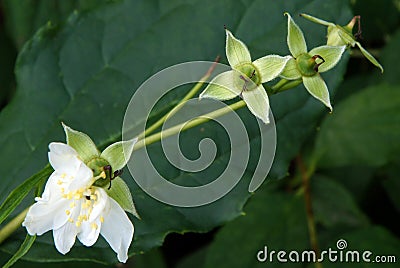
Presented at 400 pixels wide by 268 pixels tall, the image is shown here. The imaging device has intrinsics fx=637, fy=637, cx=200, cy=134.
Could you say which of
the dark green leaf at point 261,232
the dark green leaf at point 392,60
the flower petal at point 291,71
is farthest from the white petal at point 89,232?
the dark green leaf at point 392,60

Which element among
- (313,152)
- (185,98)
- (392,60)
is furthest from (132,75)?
(392,60)

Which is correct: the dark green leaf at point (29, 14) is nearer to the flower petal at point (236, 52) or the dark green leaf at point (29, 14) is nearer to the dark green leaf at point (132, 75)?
the dark green leaf at point (132, 75)

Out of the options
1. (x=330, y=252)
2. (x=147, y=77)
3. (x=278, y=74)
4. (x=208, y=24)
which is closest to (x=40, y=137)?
(x=147, y=77)

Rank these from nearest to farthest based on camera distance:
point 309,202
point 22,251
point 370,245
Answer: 1. point 22,251
2. point 370,245
3. point 309,202

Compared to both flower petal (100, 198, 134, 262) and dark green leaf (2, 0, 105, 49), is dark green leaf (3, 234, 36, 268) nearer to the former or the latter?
flower petal (100, 198, 134, 262)

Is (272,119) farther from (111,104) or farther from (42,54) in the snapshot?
(42,54)

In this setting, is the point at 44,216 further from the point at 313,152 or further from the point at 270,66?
the point at 313,152
